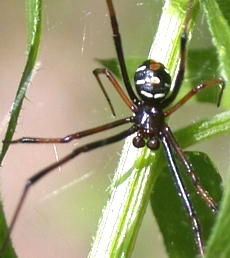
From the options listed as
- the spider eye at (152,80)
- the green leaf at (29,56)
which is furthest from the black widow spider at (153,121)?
the green leaf at (29,56)

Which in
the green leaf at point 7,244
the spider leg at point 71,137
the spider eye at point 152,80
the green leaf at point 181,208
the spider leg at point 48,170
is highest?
the spider eye at point 152,80

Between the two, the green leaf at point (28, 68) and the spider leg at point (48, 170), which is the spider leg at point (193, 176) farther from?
the green leaf at point (28, 68)

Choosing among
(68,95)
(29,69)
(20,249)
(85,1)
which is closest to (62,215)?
(20,249)

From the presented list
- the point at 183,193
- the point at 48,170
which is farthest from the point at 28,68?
the point at 183,193

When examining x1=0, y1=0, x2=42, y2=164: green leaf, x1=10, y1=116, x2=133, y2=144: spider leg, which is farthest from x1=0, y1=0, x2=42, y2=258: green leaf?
x1=10, y1=116, x2=133, y2=144: spider leg

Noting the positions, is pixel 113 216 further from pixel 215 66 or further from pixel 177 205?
pixel 215 66

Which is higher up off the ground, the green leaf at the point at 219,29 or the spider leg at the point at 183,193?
the green leaf at the point at 219,29
